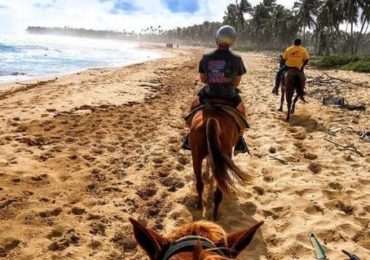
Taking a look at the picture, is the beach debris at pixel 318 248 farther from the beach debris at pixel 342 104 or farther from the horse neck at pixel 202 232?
the beach debris at pixel 342 104

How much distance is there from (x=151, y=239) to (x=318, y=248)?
3359 mm

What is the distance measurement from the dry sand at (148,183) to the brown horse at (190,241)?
9.15 feet

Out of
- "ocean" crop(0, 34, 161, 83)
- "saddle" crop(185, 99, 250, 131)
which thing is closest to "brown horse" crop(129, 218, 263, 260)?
"saddle" crop(185, 99, 250, 131)

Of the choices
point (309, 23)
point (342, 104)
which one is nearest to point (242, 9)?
point (309, 23)

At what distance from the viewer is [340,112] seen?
1164 cm

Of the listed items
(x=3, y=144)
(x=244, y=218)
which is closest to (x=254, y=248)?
(x=244, y=218)

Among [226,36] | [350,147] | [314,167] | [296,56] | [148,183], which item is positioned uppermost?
[226,36]

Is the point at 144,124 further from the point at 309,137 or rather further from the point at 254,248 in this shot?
the point at 254,248

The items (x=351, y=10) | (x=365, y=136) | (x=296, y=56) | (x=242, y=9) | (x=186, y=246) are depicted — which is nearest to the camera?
(x=186, y=246)

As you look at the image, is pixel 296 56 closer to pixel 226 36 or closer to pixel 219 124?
pixel 226 36

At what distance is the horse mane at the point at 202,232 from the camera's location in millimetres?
1719

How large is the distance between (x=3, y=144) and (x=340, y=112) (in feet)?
31.6

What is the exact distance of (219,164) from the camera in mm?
4723

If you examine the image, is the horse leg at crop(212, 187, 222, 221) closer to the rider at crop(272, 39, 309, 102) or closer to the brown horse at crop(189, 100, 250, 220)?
the brown horse at crop(189, 100, 250, 220)
